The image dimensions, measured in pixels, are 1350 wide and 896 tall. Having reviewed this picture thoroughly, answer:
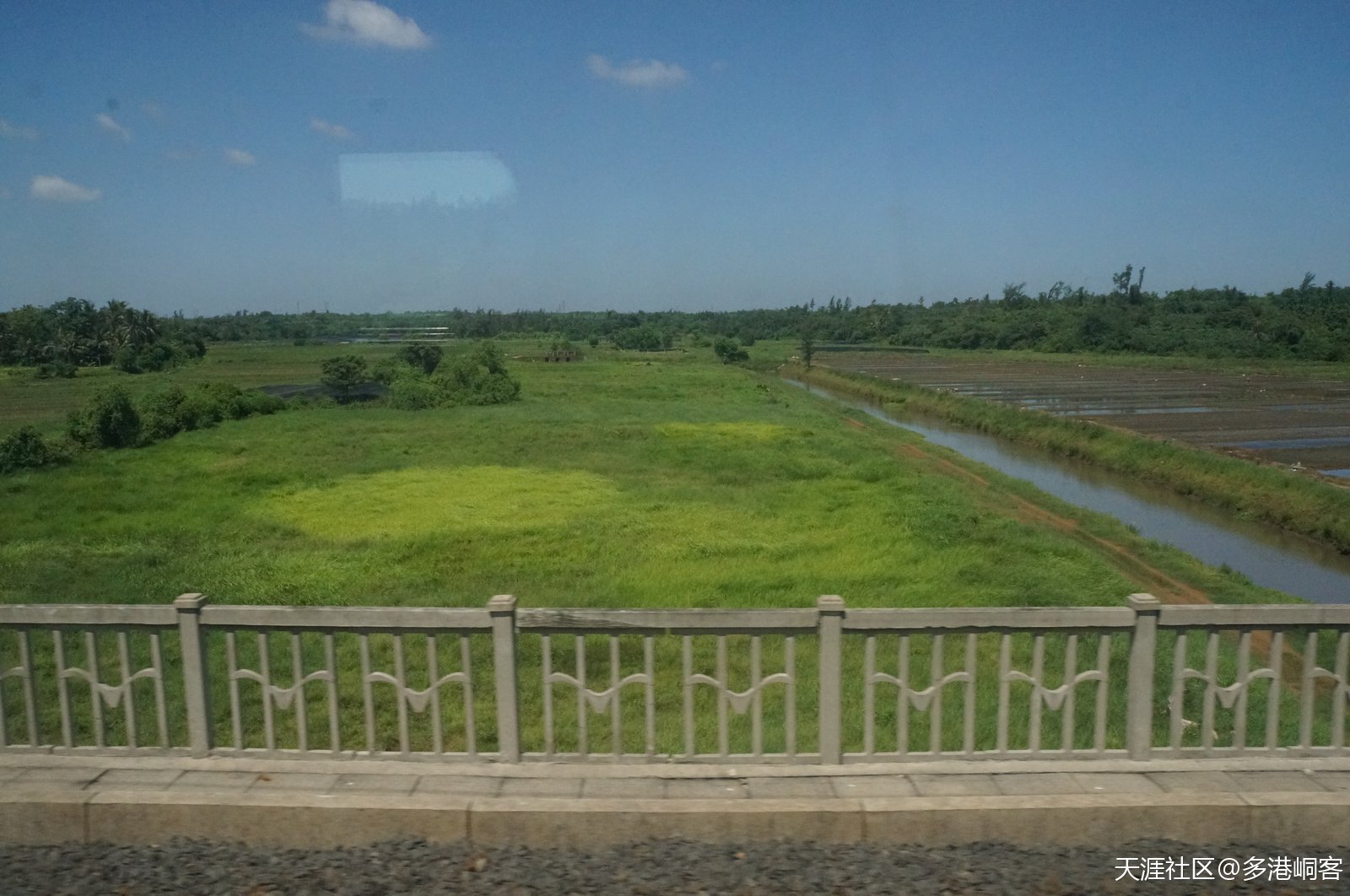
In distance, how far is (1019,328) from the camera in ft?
294

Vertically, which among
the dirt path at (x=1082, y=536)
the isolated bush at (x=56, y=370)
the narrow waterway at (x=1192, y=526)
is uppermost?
the isolated bush at (x=56, y=370)

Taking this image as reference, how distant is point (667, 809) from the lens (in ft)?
12.0

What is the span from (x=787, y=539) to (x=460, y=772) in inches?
426

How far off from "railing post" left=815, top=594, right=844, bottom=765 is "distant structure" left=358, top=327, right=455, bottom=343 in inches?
1906

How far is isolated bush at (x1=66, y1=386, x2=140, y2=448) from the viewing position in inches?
871

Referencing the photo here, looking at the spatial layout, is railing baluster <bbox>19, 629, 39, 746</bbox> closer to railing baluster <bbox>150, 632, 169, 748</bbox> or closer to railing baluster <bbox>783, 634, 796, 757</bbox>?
railing baluster <bbox>150, 632, 169, 748</bbox>

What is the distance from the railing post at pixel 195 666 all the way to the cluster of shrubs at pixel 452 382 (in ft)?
106

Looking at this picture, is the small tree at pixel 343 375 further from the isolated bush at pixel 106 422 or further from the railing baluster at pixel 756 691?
the railing baluster at pixel 756 691

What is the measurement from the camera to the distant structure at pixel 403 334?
5372 centimetres

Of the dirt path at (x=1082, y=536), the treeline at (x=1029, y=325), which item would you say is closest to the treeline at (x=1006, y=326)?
the treeline at (x=1029, y=325)

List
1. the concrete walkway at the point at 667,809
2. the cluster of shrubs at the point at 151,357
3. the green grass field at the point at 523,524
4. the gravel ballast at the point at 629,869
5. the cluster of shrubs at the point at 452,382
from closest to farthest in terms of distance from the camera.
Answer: the gravel ballast at the point at 629,869 < the concrete walkway at the point at 667,809 < the green grass field at the point at 523,524 < the cluster of shrubs at the point at 151,357 < the cluster of shrubs at the point at 452,382

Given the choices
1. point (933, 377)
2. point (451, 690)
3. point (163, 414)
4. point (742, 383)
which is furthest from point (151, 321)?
point (933, 377)

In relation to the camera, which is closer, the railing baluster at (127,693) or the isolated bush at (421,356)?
the railing baluster at (127,693)

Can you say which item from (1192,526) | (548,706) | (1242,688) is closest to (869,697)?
(548,706)
